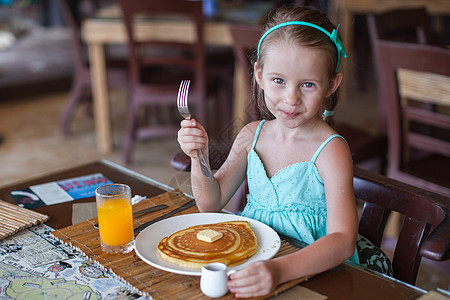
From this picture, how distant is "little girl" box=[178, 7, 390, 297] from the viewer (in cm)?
98

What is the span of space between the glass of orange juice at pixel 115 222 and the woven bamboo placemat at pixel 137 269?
2 centimetres

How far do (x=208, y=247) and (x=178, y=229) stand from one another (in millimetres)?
134

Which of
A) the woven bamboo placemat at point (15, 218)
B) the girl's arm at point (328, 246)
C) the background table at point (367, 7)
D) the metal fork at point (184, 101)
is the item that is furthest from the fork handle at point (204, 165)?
the background table at point (367, 7)

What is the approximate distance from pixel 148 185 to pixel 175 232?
35 cm

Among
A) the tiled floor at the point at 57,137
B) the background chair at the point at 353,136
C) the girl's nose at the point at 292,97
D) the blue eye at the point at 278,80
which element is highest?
the blue eye at the point at 278,80

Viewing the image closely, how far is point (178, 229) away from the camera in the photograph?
104cm

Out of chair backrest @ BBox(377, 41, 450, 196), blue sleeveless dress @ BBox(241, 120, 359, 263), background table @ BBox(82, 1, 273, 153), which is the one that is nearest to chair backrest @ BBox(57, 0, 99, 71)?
background table @ BBox(82, 1, 273, 153)

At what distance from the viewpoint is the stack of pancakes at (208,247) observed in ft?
2.93

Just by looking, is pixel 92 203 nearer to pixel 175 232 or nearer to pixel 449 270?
pixel 175 232

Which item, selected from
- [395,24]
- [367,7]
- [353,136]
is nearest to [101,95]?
[353,136]

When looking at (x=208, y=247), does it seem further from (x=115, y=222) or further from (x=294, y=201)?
(x=294, y=201)

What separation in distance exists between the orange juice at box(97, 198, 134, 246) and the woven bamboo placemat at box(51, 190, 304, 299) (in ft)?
0.09

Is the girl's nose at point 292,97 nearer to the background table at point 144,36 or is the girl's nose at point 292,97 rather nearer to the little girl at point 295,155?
the little girl at point 295,155

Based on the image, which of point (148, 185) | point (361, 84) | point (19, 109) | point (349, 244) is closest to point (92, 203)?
point (148, 185)
